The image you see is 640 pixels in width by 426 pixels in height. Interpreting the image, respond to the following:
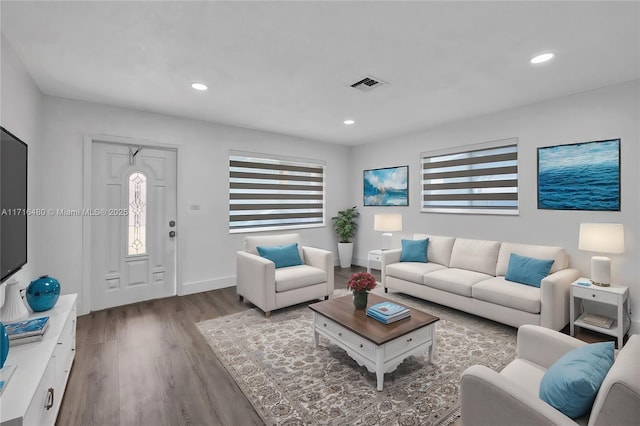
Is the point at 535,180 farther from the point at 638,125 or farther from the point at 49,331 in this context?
the point at 49,331

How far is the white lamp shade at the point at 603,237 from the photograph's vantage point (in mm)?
2855

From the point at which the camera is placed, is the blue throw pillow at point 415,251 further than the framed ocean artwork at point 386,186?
No

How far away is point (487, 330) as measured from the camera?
3102 mm

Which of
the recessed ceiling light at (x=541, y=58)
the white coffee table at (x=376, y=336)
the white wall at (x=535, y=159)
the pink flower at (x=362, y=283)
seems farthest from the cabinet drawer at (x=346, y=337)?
the white wall at (x=535, y=159)

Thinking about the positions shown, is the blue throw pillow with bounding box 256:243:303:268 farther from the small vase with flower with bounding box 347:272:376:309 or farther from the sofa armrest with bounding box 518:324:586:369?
the sofa armrest with bounding box 518:324:586:369

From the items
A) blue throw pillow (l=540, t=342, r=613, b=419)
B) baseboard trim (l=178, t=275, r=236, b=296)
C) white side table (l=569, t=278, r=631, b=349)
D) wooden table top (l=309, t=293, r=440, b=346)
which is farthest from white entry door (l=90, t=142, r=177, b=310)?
white side table (l=569, t=278, r=631, b=349)

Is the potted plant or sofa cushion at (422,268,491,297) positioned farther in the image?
the potted plant

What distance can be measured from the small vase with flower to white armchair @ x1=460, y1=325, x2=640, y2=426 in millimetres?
1126

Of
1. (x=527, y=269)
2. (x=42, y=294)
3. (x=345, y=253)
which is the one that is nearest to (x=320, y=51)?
(x=42, y=294)

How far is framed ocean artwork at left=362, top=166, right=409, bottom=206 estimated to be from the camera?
531 cm

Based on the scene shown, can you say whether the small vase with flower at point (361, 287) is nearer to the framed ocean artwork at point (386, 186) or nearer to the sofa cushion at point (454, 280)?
the sofa cushion at point (454, 280)

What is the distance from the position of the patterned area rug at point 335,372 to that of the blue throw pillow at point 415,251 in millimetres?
1050

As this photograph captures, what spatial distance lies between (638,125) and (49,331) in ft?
17.4

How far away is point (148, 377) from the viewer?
229cm
